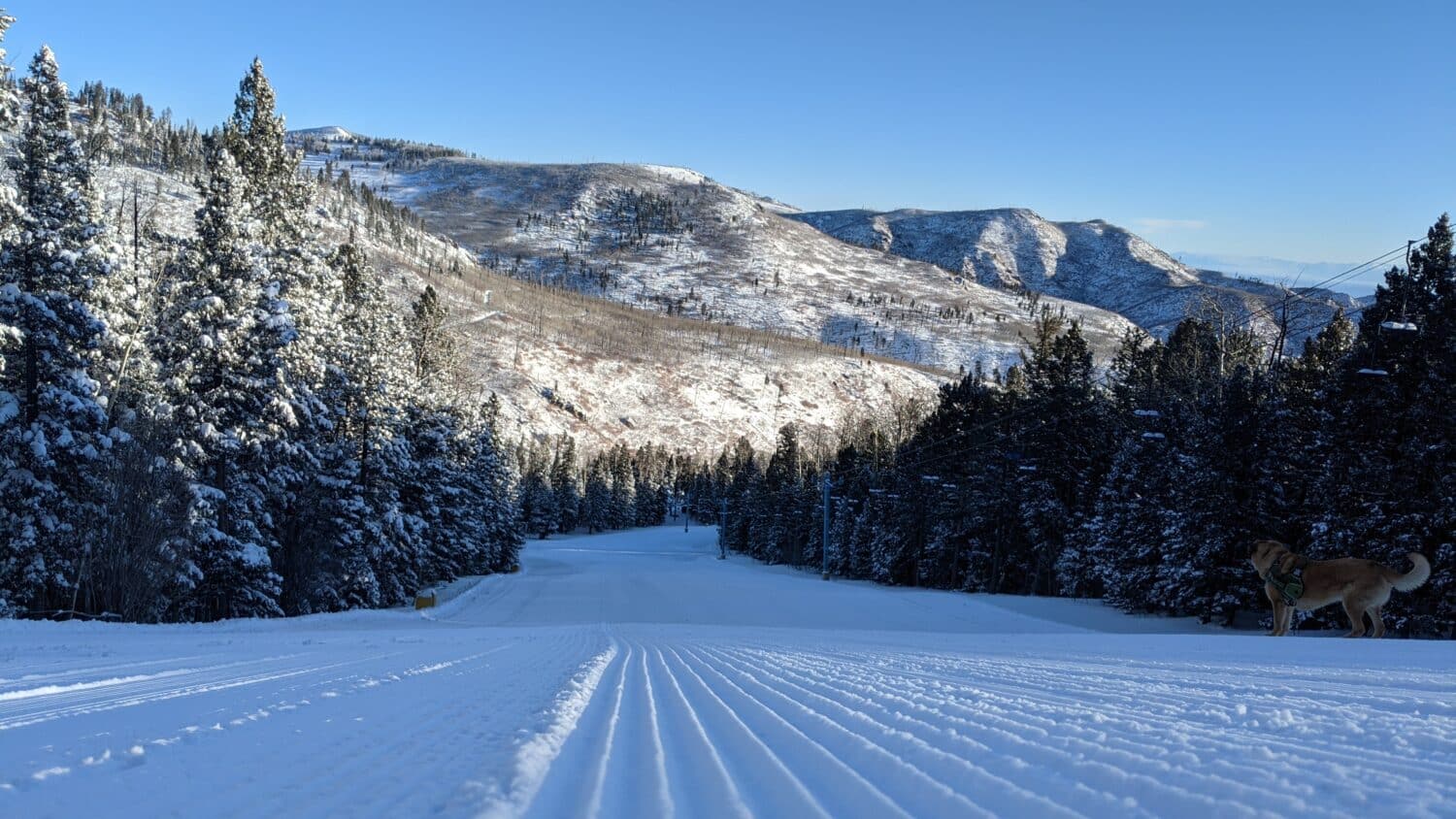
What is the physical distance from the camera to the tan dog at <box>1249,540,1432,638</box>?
44.0 feet

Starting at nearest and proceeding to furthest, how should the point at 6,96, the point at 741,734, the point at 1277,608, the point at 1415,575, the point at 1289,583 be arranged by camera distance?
the point at 741,734
the point at 1415,575
the point at 1289,583
the point at 1277,608
the point at 6,96

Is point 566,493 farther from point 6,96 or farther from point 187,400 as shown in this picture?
point 6,96

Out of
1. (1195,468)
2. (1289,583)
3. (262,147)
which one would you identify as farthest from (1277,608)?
(262,147)

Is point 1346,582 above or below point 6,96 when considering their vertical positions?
below

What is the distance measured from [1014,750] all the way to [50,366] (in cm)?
2529

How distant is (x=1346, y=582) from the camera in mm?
13859

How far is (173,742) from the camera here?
4246 mm

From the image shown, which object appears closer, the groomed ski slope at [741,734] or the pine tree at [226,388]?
the groomed ski slope at [741,734]

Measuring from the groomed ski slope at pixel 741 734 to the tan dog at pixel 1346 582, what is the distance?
11.2 ft

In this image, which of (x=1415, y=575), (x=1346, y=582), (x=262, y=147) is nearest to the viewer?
(x=1415, y=575)

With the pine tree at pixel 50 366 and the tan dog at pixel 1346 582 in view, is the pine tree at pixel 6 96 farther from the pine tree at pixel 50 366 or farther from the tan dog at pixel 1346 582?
the tan dog at pixel 1346 582

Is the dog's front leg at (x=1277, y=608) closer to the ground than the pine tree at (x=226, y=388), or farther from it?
closer to the ground

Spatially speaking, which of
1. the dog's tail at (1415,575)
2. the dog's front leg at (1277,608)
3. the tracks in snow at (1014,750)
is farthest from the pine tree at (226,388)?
the dog's tail at (1415,575)

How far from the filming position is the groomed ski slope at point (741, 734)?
3.05 meters
